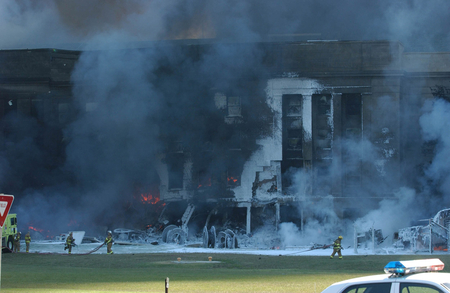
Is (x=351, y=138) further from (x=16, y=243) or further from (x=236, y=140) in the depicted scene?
(x=16, y=243)

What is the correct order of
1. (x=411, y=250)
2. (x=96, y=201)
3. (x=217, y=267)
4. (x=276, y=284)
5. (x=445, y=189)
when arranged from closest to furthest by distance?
(x=276, y=284) < (x=217, y=267) < (x=411, y=250) < (x=445, y=189) < (x=96, y=201)

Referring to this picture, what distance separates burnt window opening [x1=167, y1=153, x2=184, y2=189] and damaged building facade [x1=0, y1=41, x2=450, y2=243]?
0.06 metres

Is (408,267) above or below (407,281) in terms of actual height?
above

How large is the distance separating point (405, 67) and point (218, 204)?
12.4m

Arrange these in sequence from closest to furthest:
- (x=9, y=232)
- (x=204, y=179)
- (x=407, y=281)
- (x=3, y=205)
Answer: (x=407, y=281) → (x=3, y=205) → (x=9, y=232) → (x=204, y=179)

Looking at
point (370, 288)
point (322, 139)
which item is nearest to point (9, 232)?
point (322, 139)

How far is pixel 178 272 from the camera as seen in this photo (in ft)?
49.5

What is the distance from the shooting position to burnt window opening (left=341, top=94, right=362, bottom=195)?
28.3 meters

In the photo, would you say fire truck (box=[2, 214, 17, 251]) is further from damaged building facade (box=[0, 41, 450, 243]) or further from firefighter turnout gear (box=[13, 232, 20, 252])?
damaged building facade (box=[0, 41, 450, 243])

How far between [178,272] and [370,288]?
10.4 meters

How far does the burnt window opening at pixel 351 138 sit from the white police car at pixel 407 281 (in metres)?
23.4

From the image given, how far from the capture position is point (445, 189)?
27.1 metres

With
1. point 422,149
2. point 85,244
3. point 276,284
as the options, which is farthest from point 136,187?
point 276,284

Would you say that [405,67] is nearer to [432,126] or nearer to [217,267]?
[432,126]
